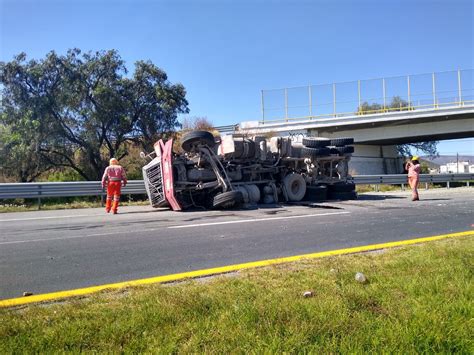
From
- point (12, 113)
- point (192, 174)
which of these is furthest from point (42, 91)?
point (192, 174)

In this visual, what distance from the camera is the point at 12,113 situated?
65.4 feet

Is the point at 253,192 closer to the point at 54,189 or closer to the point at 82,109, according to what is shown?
the point at 54,189

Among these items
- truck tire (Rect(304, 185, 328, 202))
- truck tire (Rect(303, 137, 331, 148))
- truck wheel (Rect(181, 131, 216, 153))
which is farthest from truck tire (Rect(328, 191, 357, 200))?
truck wheel (Rect(181, 131, 216, 153))

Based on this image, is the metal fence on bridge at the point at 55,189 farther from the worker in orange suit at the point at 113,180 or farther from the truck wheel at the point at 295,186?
the truck wheel at the point at 295,186

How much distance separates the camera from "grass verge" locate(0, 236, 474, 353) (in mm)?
2619

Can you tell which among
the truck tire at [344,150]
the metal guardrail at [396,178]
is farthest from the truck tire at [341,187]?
the metal guardrail at [396,178]

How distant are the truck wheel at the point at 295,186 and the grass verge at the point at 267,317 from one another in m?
8.79

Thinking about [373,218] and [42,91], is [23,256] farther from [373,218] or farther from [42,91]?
[42,91]

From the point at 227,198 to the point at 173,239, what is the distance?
418cm

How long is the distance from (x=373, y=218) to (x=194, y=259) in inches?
192

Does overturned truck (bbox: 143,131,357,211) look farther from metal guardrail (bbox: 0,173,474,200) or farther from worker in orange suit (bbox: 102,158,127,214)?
metal guardrail (bbox: 0,173,474,200)

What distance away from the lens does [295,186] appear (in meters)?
13.3

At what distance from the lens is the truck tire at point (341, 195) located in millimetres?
13953

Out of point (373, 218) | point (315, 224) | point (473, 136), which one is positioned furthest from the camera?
point (473, 136)
